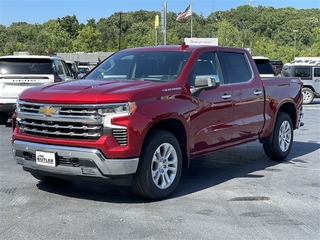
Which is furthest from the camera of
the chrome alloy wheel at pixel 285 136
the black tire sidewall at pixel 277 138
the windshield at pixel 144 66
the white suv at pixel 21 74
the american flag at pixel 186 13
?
the american flag at pixel 186 13

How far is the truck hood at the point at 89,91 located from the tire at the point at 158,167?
0.58 m

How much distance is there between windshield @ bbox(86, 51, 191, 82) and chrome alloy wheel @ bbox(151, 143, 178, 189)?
0.96 metres

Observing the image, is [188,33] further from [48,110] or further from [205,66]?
[48,110]

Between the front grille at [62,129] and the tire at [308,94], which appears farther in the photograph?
the tire at [308,94]

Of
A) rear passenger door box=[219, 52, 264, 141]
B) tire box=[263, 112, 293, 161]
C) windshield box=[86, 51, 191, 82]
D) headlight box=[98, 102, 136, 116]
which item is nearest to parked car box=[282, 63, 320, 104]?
tire box=[263, 112, 293, 161]

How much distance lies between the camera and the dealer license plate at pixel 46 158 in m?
5.21

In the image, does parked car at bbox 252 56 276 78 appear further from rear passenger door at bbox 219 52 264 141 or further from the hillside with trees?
the hillside with trees

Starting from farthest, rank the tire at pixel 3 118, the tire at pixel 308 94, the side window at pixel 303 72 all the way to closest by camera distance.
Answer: the side window at pixel 303 72 < the tire at pixel 308 94 < the tire at pixel 3 118

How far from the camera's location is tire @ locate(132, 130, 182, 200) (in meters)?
5.32

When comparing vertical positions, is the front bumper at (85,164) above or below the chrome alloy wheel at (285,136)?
above

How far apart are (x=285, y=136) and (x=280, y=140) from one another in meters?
0.23

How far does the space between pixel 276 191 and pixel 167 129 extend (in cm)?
169

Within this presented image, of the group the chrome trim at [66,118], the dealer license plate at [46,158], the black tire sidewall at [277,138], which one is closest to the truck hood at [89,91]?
the chrome trim at [66,118]

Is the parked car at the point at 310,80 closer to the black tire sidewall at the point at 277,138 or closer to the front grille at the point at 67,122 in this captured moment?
the black tire sidewall at the point at 277,138
